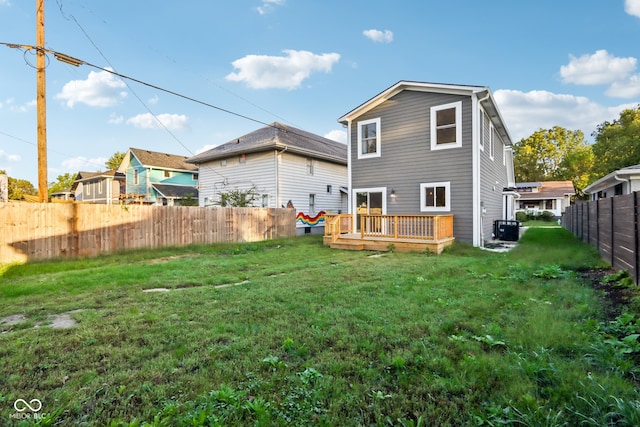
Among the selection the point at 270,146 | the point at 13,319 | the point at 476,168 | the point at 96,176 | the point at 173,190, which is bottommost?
the point at 13,319

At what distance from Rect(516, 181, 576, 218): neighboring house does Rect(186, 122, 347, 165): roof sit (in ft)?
89.6

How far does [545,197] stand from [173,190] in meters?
38.2

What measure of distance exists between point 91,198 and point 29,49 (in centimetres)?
2643

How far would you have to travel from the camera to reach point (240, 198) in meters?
16.2

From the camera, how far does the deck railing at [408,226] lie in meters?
10.1

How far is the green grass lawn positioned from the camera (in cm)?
190

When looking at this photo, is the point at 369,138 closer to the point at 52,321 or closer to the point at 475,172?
the point at 475,172

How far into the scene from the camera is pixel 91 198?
1204 inches

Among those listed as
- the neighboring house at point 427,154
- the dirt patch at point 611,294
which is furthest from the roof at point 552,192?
the dirt patch at point 611,294

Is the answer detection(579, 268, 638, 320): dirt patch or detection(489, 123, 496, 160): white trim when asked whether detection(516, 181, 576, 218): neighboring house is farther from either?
detection(579, 268, 638, 320): dirt patch

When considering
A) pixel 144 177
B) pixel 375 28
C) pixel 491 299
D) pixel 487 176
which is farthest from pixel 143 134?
pixel 491 299

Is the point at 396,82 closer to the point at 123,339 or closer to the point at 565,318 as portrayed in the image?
the point at 565,318

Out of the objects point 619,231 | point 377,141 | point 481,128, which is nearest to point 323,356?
point 619,231

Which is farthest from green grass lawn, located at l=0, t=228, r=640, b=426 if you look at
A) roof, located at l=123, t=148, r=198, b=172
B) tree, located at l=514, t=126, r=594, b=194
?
tree, located at l=514, t=126, r=594, b=194
